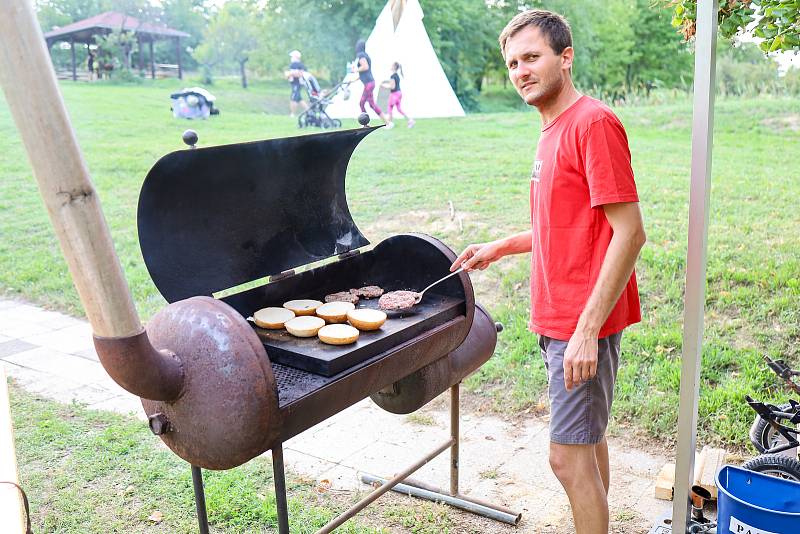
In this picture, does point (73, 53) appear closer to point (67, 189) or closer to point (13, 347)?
point (13, 347)

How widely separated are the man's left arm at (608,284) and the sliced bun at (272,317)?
3.17ft

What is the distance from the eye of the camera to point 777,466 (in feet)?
8.97

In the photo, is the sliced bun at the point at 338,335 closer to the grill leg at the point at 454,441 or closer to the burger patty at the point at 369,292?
the burger patty at the point at 369,292

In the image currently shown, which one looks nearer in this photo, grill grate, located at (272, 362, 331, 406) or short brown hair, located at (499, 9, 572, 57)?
grill grate, located at (272, 362, 331, 406)

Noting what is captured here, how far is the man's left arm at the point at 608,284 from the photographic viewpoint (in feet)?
7.11

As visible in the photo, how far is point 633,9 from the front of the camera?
→ 15109 mm

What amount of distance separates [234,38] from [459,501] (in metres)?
9.27

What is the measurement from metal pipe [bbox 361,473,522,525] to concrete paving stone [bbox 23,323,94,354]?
9.73 ft

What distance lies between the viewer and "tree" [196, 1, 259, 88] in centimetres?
1080

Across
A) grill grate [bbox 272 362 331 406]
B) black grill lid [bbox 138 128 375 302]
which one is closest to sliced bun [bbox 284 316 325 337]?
grill grate [bbox 272 362 331 406]

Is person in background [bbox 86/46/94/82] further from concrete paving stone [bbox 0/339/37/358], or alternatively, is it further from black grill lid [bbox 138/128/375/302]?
black grill lid [bbox 138/128/375/302]

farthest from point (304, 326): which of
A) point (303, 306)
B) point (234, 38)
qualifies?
point (234, 38)

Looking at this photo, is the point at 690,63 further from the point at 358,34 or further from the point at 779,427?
the point at 779,427

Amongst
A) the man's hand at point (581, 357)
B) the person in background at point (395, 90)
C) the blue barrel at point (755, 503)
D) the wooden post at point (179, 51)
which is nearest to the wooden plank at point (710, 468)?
the blue barrel at point (755, 503)
